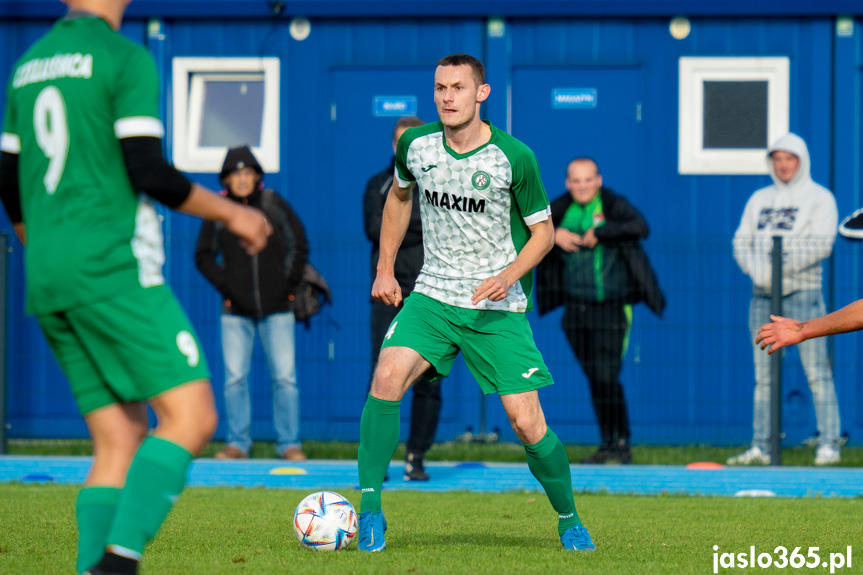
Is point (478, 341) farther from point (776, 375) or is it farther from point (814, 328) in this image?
point (776, 375)

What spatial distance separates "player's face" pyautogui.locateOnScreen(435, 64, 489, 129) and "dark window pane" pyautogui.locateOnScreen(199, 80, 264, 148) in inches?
251

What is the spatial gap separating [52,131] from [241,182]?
227 inches

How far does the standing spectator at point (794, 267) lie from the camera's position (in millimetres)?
9398

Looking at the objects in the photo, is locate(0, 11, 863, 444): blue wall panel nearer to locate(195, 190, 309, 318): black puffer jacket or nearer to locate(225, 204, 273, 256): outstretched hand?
locate(195, 190, 309, 318): black puffer jacket

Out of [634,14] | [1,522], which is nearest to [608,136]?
[634,14]

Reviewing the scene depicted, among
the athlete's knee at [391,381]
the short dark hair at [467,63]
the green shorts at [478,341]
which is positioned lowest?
the athlete's knee at [391,381]

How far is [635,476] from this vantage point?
8.69m

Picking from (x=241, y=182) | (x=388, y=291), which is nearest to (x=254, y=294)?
(x=241, y=182)

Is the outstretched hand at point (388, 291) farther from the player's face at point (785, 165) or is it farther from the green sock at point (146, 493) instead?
the player's face at point (785, 165)

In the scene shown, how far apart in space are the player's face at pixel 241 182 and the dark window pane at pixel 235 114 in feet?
7.03

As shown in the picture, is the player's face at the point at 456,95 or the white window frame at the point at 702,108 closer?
the player's face at the point at 456,95

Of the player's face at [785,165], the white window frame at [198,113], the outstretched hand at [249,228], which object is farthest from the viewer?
the white window frame at [198,113]

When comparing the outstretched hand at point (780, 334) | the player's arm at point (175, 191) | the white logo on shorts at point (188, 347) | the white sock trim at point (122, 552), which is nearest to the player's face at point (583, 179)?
the outstretched hand at point (780, 334)

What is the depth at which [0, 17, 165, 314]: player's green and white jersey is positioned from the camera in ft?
11.7
